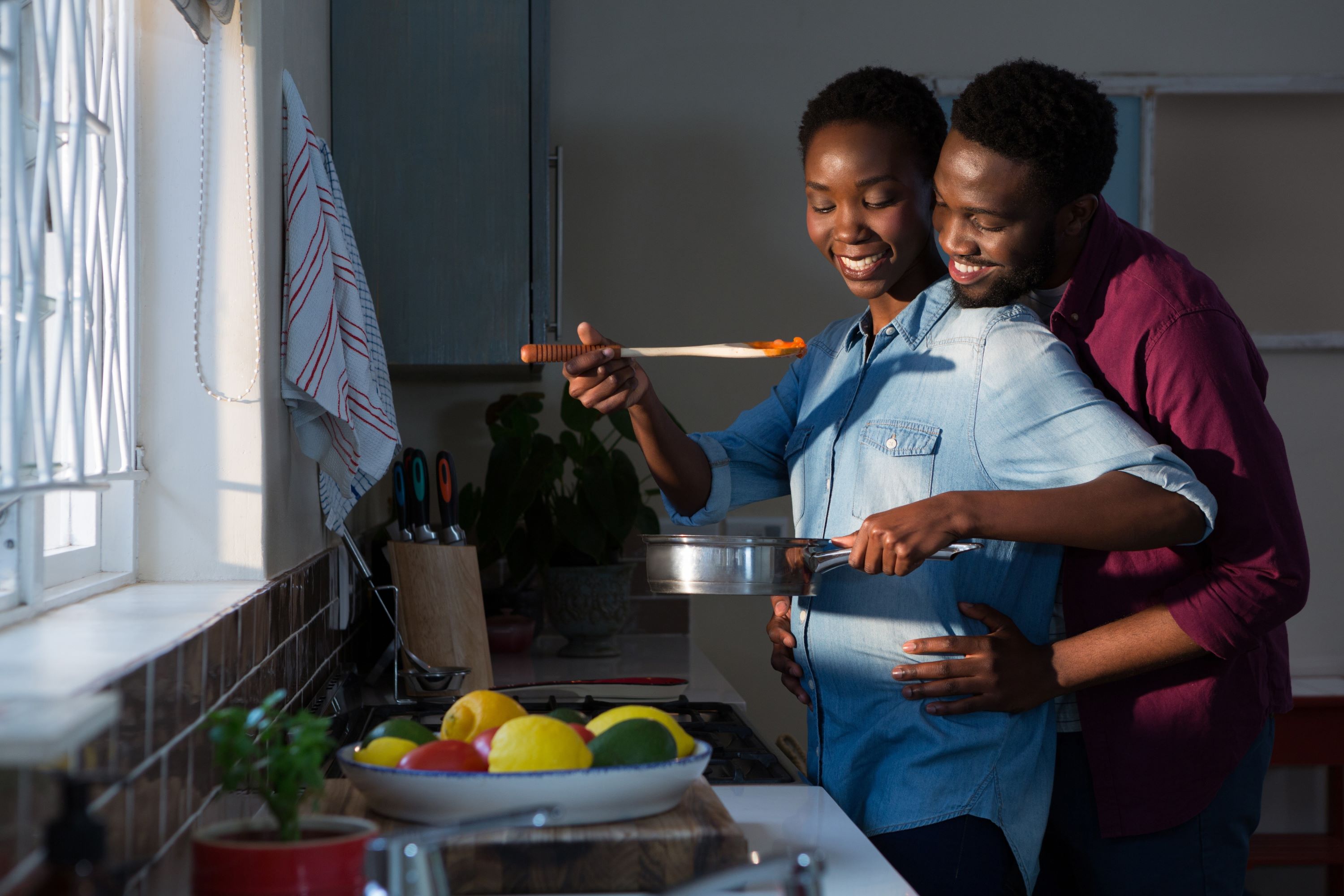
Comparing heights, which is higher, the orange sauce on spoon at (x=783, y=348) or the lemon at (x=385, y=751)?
the orange sauce on spoon at (x=783, y=348)

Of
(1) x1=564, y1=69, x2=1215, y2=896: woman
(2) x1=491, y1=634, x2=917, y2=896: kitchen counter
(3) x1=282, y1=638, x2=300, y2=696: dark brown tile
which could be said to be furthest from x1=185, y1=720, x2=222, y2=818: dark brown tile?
(1) x1=564, y1=69, x2=1215, y2=896: woman

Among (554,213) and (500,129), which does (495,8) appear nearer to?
(500,129)

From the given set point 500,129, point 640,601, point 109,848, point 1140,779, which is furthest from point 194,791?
point 640,601

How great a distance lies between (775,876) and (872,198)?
2.86 feet

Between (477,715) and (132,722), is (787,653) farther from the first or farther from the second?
(132,722)

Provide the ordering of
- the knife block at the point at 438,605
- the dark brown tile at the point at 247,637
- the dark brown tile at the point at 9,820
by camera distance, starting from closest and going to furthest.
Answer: the dark brown tile at the point at 9,820
the dark brown tile at the point at 247,637
the knife block at the point at 438,605

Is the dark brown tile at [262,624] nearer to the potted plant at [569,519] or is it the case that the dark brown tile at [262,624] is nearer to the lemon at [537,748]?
the lemon at [537,748]

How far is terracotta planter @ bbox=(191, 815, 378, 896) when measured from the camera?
63 cm

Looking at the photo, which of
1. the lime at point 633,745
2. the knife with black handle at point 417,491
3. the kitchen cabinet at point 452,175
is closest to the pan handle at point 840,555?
the lime at point 633,745

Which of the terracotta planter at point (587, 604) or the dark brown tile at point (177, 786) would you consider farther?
the terracotta planter at point (587, 604)

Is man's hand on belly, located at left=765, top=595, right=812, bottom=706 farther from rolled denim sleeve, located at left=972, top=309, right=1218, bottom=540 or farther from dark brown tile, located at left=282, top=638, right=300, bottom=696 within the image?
dark brown tile, located at left=282, top=638, right=300, bottom=696

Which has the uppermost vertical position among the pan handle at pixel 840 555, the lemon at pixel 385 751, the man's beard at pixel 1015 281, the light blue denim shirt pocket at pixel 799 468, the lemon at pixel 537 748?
the man's beard at pixel 1015 281

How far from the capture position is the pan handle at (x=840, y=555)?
109 centimetres

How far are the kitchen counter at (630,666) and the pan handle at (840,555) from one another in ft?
1.83
